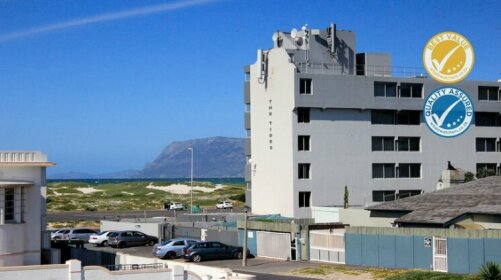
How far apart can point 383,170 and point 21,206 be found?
50072 mm

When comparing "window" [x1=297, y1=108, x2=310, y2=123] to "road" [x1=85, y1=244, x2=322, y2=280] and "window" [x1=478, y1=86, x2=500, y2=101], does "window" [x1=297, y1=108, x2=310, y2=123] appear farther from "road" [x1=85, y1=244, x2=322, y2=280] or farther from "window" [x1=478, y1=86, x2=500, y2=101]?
"road" [x1=85, y1=244, x2=322, y2=280]

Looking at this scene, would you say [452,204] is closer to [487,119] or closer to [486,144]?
[486,144]

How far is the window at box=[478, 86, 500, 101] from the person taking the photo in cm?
8356

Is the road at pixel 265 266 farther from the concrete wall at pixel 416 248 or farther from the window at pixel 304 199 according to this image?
the window at pixel 304 199

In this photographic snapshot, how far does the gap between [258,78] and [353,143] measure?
36.7 ft

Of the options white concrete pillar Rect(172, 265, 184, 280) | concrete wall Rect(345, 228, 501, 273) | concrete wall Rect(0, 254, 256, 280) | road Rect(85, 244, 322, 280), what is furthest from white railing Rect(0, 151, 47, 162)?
concrete wall Rect(345, 228, 501, 273)

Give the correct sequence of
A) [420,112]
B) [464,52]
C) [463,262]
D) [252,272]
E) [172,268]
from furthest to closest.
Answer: [420,112] → [464,52] → [252,272] → [463,262] → [172,268]

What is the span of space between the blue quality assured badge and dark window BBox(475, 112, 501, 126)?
5.79 ft

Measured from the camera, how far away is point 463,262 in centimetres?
4394

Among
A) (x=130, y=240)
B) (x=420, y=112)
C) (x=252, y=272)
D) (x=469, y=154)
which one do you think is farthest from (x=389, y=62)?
(x=252, y=272)

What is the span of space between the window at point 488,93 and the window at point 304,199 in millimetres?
20828

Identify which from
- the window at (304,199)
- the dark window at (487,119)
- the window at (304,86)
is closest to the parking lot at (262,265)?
the window at (304,199)

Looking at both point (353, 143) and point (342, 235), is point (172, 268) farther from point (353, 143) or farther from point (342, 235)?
point (353, 143)

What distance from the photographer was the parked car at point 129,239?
63625 millimetres
